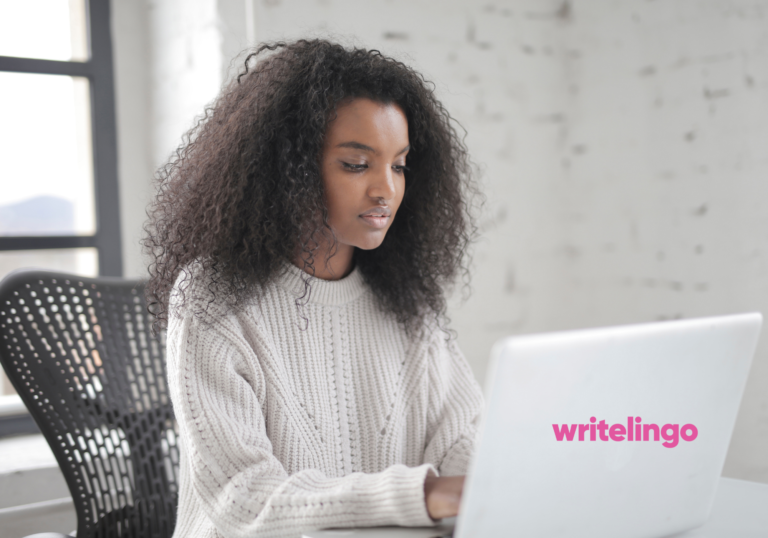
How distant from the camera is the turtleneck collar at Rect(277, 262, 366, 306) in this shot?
3.88ft

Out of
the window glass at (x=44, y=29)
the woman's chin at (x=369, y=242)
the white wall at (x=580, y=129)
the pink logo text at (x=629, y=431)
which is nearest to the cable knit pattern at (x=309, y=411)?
the woman's chin at (x=369, y=242)

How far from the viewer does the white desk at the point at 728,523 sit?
0.81m

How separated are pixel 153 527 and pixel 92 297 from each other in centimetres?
45

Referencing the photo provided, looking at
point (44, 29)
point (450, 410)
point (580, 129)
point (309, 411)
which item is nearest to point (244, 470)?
point (309, 411)

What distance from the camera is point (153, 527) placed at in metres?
1.34

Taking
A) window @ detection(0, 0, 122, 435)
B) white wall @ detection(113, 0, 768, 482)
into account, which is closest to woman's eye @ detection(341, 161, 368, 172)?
white wall @ detection(113, 0, 768, 482)

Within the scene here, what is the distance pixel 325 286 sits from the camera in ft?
3.99

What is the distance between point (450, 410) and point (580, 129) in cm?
147

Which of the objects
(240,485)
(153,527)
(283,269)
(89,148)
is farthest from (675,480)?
(89,148)

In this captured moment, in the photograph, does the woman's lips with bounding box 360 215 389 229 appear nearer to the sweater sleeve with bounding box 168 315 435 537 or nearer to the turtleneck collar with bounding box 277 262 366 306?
the turtleneck collar with bounding box 277 262 366 306

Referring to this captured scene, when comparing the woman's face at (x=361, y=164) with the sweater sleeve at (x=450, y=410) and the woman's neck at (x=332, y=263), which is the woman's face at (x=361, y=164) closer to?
the woman's neck at (x=332, y=263)

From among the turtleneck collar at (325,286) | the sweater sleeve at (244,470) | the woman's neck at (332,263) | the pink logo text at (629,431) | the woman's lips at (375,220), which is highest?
the woman's lips at (375,220)

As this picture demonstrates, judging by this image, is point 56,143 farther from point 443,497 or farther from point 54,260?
point 443,497

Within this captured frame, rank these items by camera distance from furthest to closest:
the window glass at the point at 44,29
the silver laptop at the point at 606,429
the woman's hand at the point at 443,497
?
1. the window glass at the point at 44,29
2. the woman's hand at the point at 443,497
3. the silver laptop at the point at 606,429
